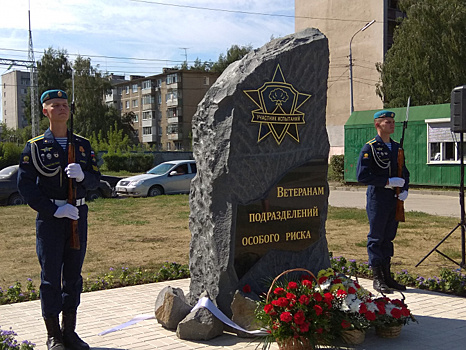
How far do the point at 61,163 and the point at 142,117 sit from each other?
245ft

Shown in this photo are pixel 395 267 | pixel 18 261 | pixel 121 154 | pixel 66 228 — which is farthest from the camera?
pixel 121 154

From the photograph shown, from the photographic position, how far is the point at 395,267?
8.07 metres

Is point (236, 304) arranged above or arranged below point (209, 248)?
below

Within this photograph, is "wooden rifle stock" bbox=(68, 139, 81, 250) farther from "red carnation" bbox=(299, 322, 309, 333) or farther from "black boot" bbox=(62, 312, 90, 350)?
"red carnation" bbox=(299, 322, 309, 333)

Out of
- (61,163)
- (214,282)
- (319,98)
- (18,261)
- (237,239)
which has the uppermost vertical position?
(319,98)

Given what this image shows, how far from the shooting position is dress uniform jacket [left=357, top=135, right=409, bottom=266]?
6.50 metres

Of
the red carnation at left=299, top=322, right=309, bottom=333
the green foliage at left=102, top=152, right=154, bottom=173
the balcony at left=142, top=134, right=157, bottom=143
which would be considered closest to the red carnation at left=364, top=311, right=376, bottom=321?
the red carnation at left=299, top=322, right=309, bottom=333

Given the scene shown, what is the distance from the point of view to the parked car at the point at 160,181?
20.0 metres

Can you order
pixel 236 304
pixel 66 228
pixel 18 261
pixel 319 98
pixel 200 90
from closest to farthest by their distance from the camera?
pixel 66 228 < pixel 236 304 < pixel 319 98 < pixel 18 261 < pixel 200 90

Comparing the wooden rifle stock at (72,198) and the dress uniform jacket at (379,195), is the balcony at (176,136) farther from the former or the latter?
the wooden rifle stock at (72,198)

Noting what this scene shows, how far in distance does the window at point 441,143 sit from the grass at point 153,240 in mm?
7002

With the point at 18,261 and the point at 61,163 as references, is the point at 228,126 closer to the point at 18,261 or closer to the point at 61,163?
the point at 61,163

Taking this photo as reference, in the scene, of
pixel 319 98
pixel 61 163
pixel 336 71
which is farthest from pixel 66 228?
pixel 336 71

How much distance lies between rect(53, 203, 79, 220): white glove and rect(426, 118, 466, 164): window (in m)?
17.8
